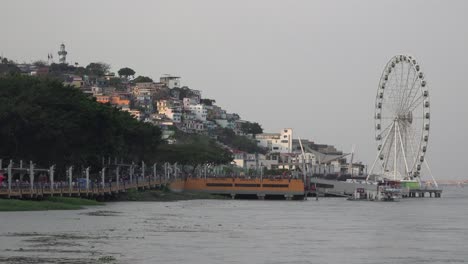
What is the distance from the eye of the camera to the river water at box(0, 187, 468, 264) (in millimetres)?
48031

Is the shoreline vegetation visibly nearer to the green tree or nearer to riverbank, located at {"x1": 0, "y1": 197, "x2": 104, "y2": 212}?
riverbank, located at {"x1": 0, "y1": 197, "x2": 104, "y2": 212}

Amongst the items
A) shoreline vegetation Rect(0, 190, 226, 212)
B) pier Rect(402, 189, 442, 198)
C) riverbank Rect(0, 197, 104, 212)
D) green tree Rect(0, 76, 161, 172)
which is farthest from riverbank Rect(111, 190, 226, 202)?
pier Rect(402, 189, 442, 198)

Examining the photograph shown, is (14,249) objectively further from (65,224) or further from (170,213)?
(170,213)

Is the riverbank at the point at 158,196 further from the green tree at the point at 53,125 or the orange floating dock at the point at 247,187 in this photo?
the green tree at the point at 53,125

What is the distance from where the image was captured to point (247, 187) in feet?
497

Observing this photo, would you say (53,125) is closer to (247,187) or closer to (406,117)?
(247,187)

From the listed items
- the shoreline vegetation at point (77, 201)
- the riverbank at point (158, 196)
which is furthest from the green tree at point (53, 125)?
the shoreline vegetation at point (77, 201)

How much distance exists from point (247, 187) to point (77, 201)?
62818 mm

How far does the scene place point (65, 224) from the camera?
64.4 metres

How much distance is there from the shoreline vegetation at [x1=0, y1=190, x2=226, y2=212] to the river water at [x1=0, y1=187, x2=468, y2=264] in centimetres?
248

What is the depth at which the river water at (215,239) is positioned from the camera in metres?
48.0

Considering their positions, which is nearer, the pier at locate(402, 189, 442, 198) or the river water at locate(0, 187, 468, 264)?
the river water at locate(0, 187, 468, 264)

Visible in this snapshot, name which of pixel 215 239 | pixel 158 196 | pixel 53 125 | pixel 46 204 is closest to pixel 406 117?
pixel 158 196

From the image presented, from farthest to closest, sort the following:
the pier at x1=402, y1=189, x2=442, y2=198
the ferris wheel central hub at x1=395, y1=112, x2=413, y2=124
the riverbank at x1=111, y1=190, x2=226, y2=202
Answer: the pier at x1=402, y1=189, x2=442, y2=198, the ferris wheel central hub at x1=395, y1=112, x2=413, y2=124, the riverbank at x1=111, y1=190, x2=226, y2=202
